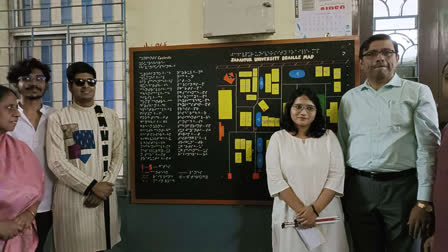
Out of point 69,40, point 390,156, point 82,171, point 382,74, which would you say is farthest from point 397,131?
point 69,40

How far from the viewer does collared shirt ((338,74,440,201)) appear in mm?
1627

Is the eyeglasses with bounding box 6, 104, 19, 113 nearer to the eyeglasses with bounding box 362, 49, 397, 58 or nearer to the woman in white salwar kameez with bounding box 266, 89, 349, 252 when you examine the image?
the woman in white salwar kameez with bounding box 266, 89, 349, 252

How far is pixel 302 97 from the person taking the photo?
1851 millimetres

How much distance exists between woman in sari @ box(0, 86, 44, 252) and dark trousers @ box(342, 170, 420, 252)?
5.73 ft

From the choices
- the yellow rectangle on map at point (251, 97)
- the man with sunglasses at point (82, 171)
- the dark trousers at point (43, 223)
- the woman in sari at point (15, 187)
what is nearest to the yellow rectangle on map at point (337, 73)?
the yellow rectangle on map at point (251, 97)

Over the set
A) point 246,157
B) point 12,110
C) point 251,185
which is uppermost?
point 12,110

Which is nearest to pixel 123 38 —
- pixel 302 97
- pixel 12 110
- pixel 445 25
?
pixel 12 110

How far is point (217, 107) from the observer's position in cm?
235

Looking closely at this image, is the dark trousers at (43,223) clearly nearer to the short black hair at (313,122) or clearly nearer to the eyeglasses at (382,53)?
the short black hair at (313,122)

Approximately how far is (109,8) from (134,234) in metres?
1.95

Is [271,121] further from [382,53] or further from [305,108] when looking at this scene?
[382,53]

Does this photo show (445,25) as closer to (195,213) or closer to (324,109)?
(324,109)

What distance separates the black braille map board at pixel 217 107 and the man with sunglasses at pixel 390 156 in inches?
17.6

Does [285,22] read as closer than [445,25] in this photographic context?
No
